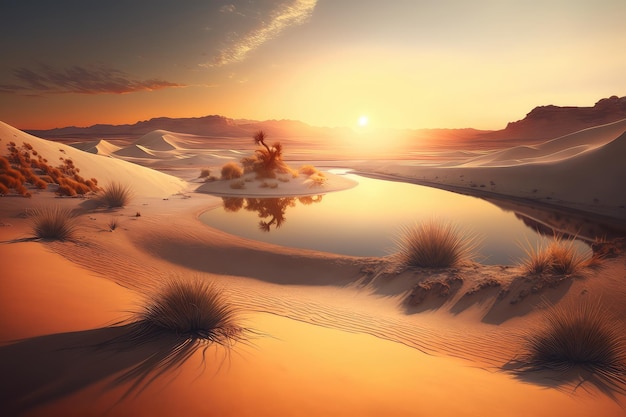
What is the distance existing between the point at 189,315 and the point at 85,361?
1.07m

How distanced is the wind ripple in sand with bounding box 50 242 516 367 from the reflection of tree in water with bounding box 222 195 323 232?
4.95 meters

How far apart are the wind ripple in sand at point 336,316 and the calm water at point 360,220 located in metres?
3.25

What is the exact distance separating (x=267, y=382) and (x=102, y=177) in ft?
62.8

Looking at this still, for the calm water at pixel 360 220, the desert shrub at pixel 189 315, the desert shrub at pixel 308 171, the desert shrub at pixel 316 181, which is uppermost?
the desert shrub at pixel 189 315

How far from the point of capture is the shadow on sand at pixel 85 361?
2.73m

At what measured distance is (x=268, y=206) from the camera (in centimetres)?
1692

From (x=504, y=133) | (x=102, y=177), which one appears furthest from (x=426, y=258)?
(x=504, y=133)

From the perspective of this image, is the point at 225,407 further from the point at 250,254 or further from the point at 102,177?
the point at 102,177

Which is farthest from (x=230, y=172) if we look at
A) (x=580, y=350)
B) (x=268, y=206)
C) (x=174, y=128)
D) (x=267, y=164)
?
(x=174, y=128)

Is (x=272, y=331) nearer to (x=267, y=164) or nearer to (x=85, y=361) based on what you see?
(x=85, y=361)

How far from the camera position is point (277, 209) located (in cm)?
1608

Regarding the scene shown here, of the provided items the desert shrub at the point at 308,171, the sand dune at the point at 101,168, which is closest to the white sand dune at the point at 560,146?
the desert shrub at the point at 308,171

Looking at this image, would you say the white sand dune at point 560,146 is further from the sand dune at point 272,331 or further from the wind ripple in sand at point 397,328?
the wind ripple in sand at point 397,328

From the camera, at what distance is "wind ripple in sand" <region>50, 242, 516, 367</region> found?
199 inches
